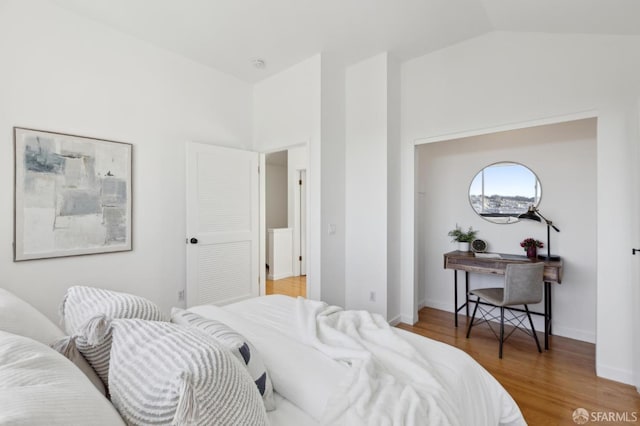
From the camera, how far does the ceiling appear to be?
2324 millimetres

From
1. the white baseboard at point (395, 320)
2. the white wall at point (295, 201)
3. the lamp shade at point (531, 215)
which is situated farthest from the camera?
the white wall at point (295, 201)

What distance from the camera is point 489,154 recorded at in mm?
3537

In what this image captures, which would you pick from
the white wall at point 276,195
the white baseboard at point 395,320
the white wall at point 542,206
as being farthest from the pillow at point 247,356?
the white wall at point 276,195

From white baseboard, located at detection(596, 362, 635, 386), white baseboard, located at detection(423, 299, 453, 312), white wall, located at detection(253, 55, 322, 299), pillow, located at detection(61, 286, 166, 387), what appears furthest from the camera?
white baseboard, located at detection(423, 299, 453, 312)

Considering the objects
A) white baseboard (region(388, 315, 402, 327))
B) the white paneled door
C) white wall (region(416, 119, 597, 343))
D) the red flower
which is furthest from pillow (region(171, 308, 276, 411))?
white wall (region(416, 119, 597, 343))

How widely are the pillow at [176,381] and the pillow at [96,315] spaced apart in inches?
3.0

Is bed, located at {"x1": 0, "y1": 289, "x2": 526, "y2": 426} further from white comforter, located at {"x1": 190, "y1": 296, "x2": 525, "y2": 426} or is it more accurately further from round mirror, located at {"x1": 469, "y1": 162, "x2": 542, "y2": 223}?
round mirror, located at {"x1": 469, "y1": 162, "x2": 542, "y2": 223}

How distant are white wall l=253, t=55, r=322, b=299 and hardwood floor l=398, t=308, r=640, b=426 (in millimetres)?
1431

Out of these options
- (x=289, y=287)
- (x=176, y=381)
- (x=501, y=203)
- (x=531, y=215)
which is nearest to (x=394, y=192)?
(x=501, y=203)

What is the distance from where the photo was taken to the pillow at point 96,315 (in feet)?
3.07

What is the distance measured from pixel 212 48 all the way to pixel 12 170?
6.52 feet

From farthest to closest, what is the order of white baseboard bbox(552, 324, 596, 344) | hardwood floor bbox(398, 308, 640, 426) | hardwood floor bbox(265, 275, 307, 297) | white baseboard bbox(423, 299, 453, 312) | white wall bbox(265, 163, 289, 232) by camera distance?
white wall bbox(265, 163, 289, 232) < hardwood floor bbox(265, 275, 307, 297) < white baseboard bbox(423, 299, 453, 312) < white baseboard bbox(552, 324, 596, 344) < hardwood floor bbox(398, 308, 640, 426)

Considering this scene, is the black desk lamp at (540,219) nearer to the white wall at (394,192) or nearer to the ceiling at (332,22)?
the white wall at (394,192)

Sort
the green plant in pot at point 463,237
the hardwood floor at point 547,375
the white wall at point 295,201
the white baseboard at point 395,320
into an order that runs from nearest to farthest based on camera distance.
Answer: the hardwood floor at point 547,375 → the white baseboard at point 395,320 → the green plant in pot at point 463,237 → the white wall at point 295,201
